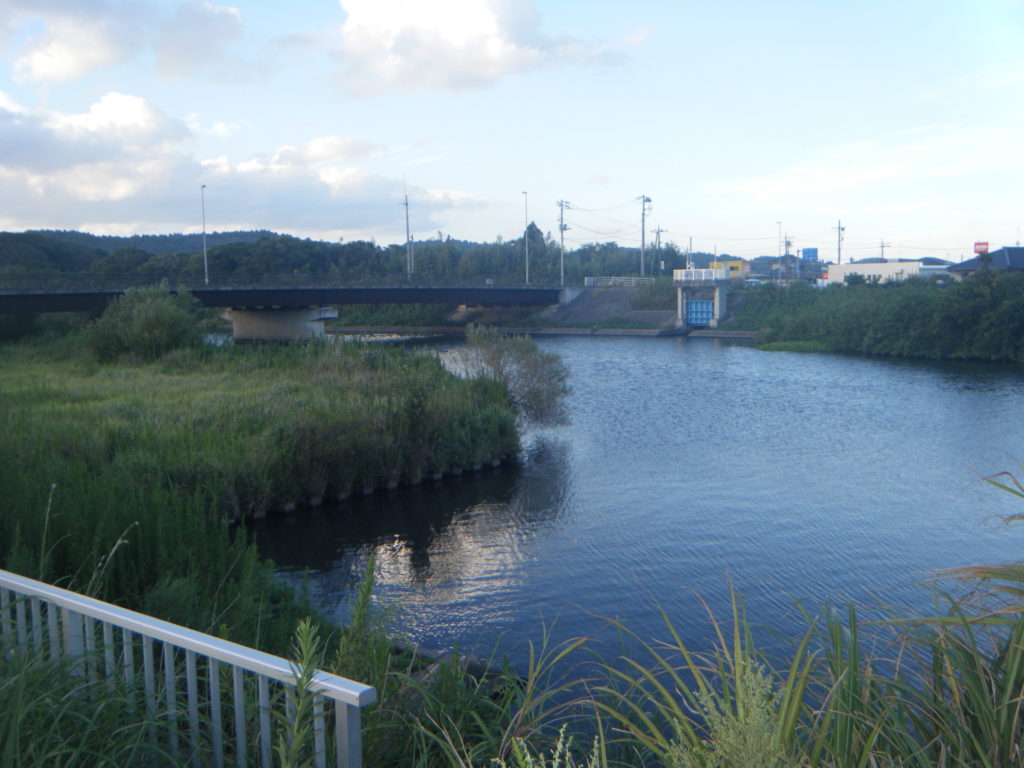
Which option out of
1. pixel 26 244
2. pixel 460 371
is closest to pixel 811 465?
pixel 460 371

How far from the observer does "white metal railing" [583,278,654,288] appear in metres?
80.8

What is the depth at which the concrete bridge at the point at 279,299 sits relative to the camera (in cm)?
4094

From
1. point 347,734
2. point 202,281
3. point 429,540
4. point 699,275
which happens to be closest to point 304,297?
point 202,281

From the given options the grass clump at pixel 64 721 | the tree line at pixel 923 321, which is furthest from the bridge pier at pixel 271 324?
the grass clump at pixel 64 721

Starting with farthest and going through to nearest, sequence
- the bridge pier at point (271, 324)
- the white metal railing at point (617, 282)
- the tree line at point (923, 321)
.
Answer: the white metal railing at point (617, 282)
the bridge pier at point (271, 324)
the tree line at point (923, 321)

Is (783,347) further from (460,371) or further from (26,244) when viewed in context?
(26,244)

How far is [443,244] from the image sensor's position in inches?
4902

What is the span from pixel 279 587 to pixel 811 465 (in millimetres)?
16612

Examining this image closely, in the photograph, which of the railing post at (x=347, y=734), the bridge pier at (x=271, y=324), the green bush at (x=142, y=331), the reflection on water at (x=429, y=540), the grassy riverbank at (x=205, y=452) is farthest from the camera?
the bridge pier at (x=271, y=324)

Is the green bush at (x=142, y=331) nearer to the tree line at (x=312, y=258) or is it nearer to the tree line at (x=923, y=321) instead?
the tree line at (x=312, y=258)

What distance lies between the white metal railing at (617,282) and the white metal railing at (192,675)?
77803 millimetres

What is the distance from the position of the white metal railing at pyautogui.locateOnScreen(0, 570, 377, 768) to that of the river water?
2.93m

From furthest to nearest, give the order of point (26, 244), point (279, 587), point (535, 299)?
point (26, 244)
point (535, 299)
point (279, 587)

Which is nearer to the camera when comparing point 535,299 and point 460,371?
point 460,371
